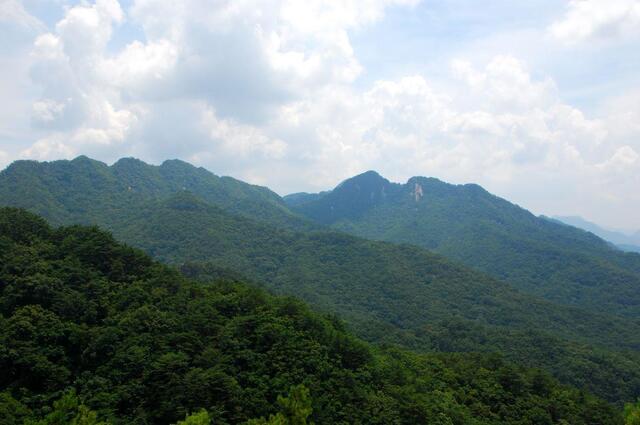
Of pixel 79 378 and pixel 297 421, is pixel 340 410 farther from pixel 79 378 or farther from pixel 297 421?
pixel 79 378

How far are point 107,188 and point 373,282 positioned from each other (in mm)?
74954

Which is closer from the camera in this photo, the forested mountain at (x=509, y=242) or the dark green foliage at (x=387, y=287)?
the dark green foliage at (x=387, y=287)

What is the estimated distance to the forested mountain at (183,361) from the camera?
20766 millimetres

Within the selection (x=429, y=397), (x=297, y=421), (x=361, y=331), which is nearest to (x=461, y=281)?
(x=361, y=331)

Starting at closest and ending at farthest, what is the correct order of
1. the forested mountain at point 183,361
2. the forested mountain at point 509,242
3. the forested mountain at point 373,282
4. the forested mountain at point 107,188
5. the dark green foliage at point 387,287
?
the forested mountain at point 183,361 → the forested mountain at point 373,282 → the dark green foliage at point 387,287 → the forested mountain at point 107,188 → the forested mountain at point 509,242

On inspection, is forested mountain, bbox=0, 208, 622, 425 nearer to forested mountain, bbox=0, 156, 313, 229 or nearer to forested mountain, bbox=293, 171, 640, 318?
forested mountain, bbox=0, 156, 313, 229

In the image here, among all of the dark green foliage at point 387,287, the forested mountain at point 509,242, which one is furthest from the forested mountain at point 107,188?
the forested mountain at point 509,242

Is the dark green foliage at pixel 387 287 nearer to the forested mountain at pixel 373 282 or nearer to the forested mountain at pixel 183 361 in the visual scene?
the forested mountain at pixel 373 282

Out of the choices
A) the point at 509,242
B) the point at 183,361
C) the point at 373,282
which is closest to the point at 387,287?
the point at 373,282

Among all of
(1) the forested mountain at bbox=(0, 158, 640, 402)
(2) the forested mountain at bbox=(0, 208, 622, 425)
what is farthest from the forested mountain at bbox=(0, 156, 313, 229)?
(2) the forested mountain at bbox=(0, 208, 622, 425)

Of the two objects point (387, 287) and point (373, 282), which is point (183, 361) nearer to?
point (387, 287)

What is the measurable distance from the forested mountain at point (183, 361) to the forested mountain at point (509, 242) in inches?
3033

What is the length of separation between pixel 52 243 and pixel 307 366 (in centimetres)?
2009

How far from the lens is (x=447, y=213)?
17338 cm
